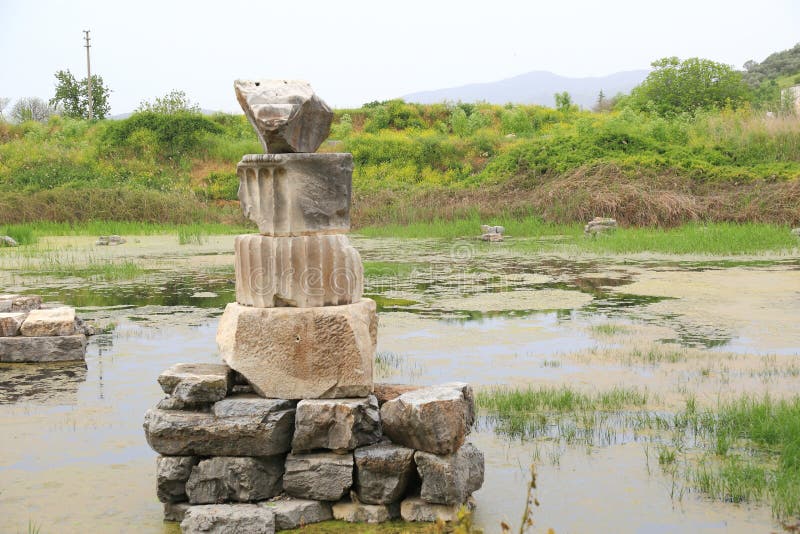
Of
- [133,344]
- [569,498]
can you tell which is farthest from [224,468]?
[133,344]

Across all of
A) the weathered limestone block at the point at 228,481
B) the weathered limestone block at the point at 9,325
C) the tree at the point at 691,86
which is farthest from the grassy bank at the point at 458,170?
the weathered limestone block at the point at 228,481

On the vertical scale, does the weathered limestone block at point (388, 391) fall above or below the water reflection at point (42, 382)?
above

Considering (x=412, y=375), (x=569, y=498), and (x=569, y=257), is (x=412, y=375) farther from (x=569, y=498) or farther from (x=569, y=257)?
(x=569, y=257)

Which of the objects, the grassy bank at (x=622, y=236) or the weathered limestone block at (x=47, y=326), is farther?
the grassy bank at (x=622, y=236)

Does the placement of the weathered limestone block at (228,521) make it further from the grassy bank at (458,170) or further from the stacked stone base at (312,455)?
the grassy bank at (458,170)

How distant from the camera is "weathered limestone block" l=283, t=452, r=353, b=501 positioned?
4.52 meters

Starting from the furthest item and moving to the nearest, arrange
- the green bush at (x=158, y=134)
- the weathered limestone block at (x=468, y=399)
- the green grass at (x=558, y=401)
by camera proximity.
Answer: the green bush at (x=158, y=134), the green grass at (x=558, y=401), the weathered limestone block at (x=468, y=399)

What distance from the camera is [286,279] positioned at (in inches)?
195

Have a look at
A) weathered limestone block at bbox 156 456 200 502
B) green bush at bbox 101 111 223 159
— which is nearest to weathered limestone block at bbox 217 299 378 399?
weathered limestone block at bbox 156 456 200 502

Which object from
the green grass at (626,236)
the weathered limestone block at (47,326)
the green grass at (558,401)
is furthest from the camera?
the green grass at (626,236)

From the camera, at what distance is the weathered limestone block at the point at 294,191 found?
16.5ft

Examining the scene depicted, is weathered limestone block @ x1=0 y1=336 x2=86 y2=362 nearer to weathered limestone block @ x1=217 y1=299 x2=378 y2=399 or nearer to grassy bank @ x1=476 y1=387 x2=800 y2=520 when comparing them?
weathered limestone block @ x1=217 y1=299 x2=378 y2=399

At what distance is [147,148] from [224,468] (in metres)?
30.1

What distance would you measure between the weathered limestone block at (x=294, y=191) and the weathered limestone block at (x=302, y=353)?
1.63 ft
